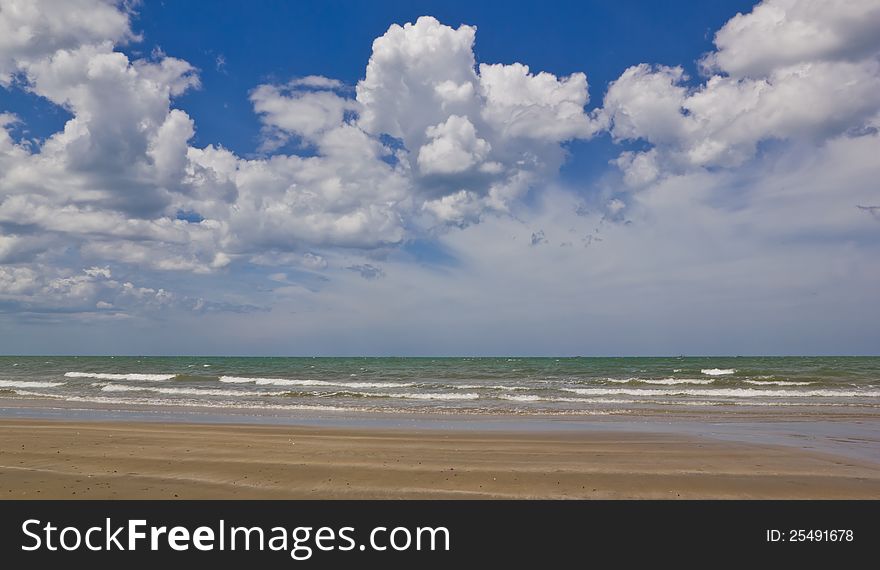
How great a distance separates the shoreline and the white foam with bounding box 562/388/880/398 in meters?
14.4

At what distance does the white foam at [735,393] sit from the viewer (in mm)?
32891

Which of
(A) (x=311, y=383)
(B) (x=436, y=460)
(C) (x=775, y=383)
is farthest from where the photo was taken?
(A) (x=311, y=383)

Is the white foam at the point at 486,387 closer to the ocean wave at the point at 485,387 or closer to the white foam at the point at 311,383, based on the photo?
the ocean wave at the point at 485,387

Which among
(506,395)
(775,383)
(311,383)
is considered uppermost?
(506,395)

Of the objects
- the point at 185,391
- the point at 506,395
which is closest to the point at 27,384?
the point at 185,391

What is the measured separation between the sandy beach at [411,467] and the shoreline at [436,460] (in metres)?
0.04

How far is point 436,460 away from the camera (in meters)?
12.1

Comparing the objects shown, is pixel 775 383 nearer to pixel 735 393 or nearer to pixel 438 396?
pixel 735 393

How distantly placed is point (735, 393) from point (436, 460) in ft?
95.3

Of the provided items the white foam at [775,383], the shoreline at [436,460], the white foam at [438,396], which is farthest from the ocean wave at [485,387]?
the shoreline at [436,460]

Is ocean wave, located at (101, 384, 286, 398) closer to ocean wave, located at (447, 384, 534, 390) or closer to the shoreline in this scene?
ocean wave, located at (447, 384, 534, 390)
